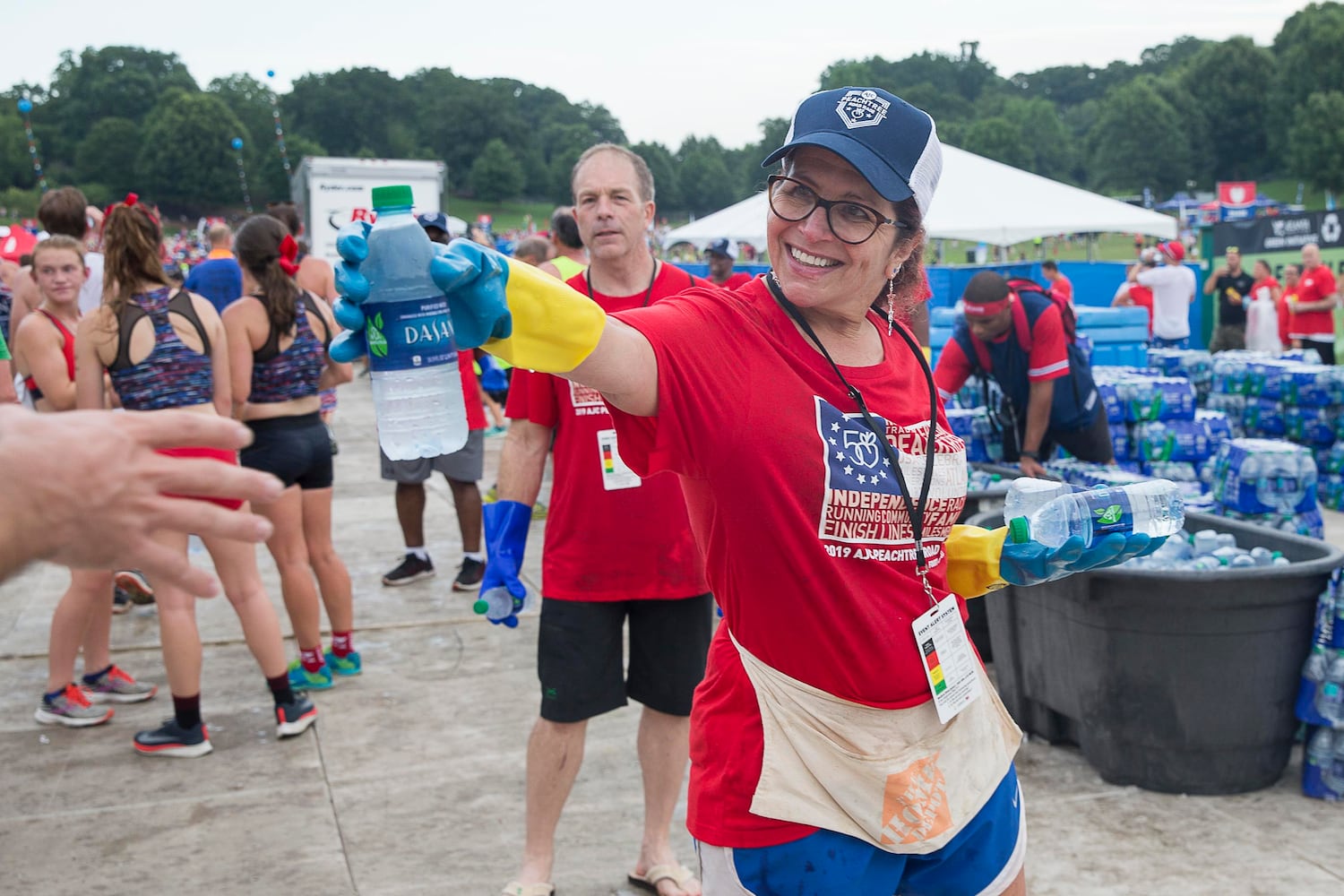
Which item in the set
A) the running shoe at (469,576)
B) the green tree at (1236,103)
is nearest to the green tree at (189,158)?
the green tree at (1236,103)

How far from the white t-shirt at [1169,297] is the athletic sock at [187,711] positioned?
13.9 metres

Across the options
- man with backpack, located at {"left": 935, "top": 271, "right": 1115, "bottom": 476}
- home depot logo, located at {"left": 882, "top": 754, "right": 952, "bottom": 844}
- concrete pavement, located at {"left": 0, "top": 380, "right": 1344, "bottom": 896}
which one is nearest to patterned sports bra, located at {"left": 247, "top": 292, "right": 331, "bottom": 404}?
concrete pavement, located at {"left": 0, "top": 380, "right": 1344, "bottom": 896}

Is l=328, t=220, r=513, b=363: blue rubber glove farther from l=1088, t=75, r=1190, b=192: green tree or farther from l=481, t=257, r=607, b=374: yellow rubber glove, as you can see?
l=1088, t=75, r=1190, b=192: green tree

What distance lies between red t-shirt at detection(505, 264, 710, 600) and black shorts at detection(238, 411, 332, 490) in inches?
82.6

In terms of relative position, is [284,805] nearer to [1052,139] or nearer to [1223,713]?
[1223,713]

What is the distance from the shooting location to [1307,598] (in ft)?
13.8

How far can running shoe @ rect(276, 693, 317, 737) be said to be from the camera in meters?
4.96

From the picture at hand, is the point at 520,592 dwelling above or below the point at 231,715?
above

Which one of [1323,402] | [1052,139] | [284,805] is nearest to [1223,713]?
[284,805]

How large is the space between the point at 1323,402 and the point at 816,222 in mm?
8703

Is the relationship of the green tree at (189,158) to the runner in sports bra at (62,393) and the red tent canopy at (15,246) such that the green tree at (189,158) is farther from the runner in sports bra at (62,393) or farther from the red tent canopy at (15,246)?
the runner in sports bra at (62,393)

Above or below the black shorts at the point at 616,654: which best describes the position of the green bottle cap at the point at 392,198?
above

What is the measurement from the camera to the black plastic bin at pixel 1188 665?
416cm

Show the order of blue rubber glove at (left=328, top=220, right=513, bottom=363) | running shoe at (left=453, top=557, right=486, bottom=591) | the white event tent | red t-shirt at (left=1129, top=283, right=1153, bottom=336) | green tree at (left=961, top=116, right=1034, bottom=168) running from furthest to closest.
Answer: green tree at (left=961, top=116, right=1034, bottom=168)
red t-shirt at (left=1129, top=283, right=1153, bottom=336)
the white event tent
running shoe at (left=453, top=557, right=486, bottom=591)
blue rubber glove at (left=328, top=220, right=513, bottom=363)
